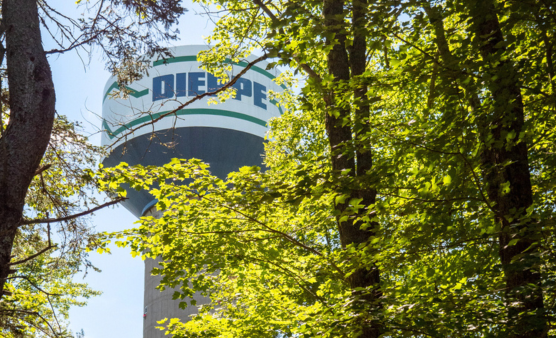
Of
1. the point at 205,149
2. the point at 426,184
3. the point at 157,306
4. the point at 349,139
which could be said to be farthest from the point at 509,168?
the point at 157,306

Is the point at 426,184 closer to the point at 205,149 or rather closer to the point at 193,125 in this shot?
the point at 193,125

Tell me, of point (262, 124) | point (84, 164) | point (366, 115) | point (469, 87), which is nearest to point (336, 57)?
point (366, 115)

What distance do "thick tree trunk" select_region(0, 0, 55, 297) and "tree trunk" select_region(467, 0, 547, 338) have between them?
13.7 feet

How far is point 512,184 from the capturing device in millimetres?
4344

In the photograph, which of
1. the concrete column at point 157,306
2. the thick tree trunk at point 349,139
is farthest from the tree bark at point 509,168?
the concrete column at point 157,306

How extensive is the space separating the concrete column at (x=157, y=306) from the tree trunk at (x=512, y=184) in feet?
69.1

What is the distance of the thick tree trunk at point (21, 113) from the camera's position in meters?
4.34

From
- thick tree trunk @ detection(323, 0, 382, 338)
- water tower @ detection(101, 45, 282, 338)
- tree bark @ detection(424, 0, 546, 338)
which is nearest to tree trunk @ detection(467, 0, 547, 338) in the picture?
tree bark @ detection(424, 0, 546, 338)

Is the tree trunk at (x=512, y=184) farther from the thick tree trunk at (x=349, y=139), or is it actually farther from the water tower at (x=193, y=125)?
the water tower at (x=193, y=125)

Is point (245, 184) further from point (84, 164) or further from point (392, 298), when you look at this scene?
point (84, 164)

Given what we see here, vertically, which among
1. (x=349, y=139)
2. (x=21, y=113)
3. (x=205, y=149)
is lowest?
(x=21, y=113)

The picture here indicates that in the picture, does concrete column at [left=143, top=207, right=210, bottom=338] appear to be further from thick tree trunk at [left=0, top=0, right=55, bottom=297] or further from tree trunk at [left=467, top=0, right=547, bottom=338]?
tree trunk at [left=467, top=0, right=547, bottom=338]

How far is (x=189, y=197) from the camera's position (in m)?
5.98

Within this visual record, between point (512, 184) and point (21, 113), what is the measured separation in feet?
16.2
